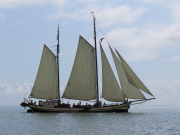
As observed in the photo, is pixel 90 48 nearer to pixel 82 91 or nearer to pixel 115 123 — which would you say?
pixel 82 91

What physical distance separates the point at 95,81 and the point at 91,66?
3339 mm

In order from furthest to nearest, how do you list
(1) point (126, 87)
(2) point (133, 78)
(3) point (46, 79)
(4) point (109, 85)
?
(3) point (46, 79), (4) point (109, 85), (1) point (126, 87), (2) point (133, 78)

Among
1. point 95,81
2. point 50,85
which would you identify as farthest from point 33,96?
point 95,81

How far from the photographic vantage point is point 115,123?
41.0m

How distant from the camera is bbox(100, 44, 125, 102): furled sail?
54.0 m

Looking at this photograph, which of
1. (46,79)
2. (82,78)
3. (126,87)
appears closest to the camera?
(126,87)

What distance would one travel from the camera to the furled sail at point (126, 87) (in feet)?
172

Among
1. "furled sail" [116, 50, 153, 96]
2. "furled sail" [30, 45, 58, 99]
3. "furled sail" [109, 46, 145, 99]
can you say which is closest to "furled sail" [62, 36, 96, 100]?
"furled sail" [30, 45, 58, 99]

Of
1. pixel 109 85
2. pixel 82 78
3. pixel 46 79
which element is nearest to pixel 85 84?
pixel 82 78

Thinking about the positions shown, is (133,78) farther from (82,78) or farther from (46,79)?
(46,79)

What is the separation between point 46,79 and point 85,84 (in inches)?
367

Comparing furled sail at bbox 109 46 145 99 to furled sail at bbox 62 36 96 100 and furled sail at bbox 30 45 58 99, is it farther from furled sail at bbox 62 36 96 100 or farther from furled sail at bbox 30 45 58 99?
furled sail at bbox 30 45 58 99

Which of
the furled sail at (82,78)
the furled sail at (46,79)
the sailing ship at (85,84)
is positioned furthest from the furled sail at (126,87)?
the furled sail at (46,79)

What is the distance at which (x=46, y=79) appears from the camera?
196ft
